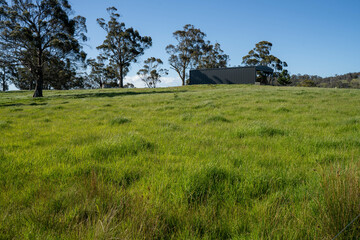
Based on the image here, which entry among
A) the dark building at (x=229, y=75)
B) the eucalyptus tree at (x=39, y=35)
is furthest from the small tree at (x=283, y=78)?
the eucalyptus tree at (x=39, y=35)

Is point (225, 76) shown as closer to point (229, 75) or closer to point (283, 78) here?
point (229, 75)

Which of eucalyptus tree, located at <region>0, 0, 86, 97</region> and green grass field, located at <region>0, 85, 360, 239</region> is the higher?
eucalyptus tree, located at <region>0, 0, 86, 97</region>

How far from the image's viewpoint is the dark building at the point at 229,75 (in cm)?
4228

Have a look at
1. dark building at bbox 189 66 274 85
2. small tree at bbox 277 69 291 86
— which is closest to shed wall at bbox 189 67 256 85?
dark building at bbox 189 66 274 85

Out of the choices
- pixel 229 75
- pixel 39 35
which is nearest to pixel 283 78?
pixel 229 75

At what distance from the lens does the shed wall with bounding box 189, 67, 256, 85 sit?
42688mm

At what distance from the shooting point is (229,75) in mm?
45750

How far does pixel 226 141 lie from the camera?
13.6 ft

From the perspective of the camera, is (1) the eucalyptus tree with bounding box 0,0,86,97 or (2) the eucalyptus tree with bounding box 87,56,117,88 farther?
(2) the eucalyptus tree with bounding box 87,56,117,88

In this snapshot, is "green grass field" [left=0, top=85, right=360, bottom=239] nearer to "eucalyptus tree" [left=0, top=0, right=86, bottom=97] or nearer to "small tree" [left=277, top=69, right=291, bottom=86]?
"eucalyptus tree" [left=0, top=0, right=86, bottom=97]

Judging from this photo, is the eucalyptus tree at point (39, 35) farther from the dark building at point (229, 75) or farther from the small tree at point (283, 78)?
the small tree at point (283, 78)

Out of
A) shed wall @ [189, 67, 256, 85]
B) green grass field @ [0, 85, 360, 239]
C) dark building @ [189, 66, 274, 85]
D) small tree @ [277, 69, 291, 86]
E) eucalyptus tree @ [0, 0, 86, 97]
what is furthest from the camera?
small tree @ [277, 69, 291, 86]

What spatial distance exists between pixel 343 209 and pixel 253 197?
2.73 feet

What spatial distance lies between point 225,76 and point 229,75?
3.45ft
